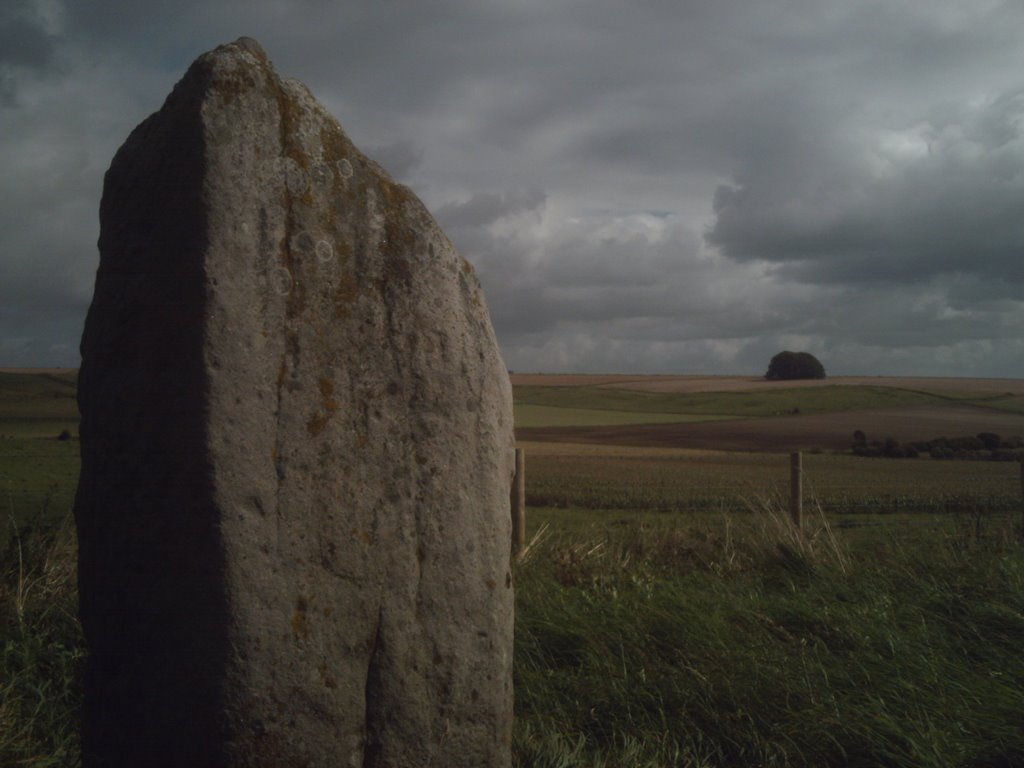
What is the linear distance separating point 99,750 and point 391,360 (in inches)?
71.1

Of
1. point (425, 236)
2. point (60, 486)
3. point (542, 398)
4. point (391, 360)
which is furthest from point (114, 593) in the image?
point (542, 398)

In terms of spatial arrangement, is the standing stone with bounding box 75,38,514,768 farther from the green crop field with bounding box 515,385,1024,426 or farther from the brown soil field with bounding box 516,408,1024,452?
the green crop field with bounding box 515,385,1024,426

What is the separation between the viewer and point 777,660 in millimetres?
5055

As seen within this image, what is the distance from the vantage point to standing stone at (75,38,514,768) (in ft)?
10.2

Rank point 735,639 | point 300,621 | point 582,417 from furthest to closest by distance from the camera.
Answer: point 582,417, point 735,639, point 300,621

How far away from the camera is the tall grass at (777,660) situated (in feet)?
14.0

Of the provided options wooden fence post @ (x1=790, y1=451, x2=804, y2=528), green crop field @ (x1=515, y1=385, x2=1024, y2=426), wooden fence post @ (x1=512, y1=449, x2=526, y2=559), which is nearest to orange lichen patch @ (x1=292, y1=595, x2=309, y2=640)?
wooden fence post @ (x1=512, y1=449, x2=526, y2=559)

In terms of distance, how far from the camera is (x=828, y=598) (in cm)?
637

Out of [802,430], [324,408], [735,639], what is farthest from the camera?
[802,430]

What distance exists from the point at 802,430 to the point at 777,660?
2060cm

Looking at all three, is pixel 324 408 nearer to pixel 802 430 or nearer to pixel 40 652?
pixel 40 652

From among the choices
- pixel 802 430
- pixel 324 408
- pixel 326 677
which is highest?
pixel 324 408

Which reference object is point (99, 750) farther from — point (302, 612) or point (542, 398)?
point (542, 398)

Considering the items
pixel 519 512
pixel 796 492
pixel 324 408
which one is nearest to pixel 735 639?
pixel 324 408
